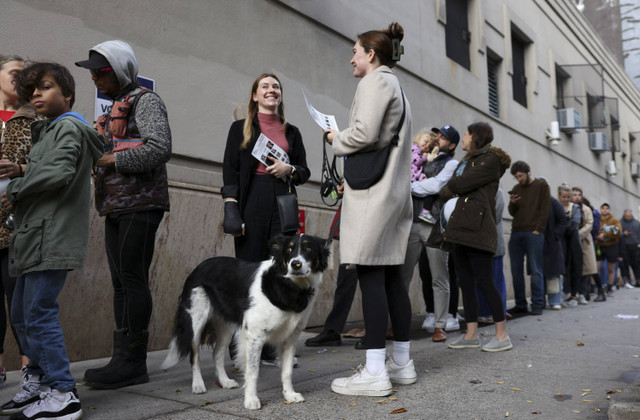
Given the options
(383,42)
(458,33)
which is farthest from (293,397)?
(458,33)

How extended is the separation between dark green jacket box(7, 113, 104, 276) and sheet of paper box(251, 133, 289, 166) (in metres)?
1.34

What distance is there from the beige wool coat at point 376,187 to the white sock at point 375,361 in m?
0.52

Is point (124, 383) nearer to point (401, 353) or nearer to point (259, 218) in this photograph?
point (259, 218)

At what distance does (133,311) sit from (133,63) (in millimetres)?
1538

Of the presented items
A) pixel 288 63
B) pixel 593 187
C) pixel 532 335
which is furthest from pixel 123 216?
pixel 593 187

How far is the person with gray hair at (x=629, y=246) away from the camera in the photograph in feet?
48.4

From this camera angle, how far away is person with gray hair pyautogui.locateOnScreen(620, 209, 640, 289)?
48.4ft

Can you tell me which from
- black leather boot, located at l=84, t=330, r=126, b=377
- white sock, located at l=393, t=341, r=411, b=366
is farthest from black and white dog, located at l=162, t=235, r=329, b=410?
white sock, located at l=393, t=341, r=411, b=366

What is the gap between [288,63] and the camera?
6.61 meters

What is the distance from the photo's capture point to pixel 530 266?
799 centimetres

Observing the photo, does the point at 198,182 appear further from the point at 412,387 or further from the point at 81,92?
the point at 412,387

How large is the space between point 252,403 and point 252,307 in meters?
0.52

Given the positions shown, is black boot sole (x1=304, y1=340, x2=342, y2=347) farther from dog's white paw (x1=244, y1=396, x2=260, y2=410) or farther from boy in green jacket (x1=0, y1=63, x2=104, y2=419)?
boy in green jacket (x1=0, y1=63, x2=104, y2=419)

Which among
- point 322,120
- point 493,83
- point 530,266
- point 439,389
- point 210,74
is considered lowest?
point 439,389
